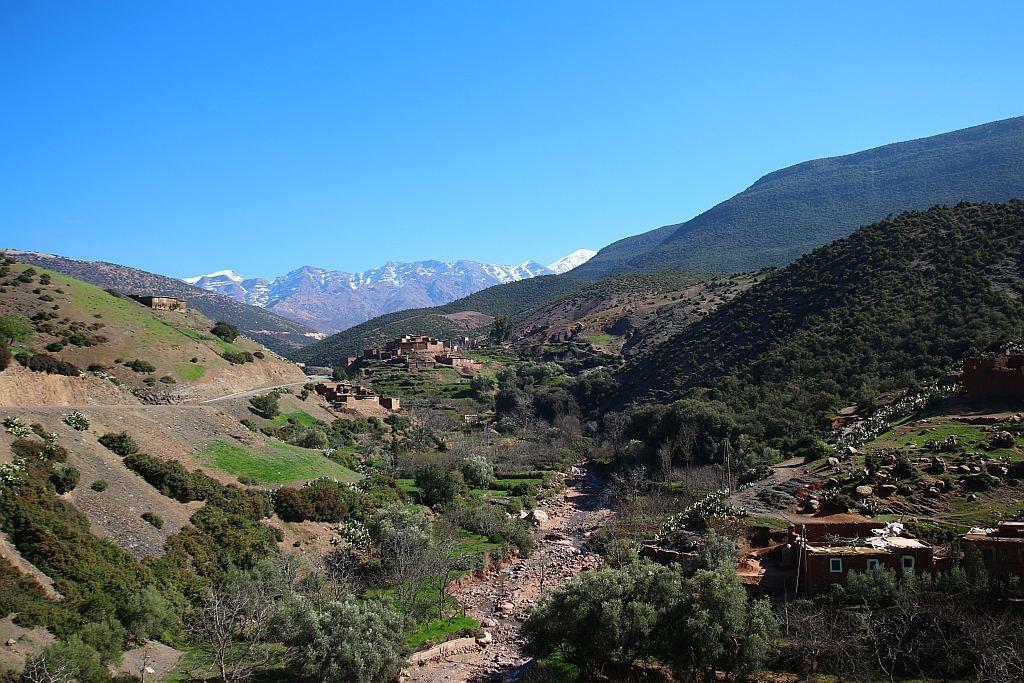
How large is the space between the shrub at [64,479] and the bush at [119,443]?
3.91 meters

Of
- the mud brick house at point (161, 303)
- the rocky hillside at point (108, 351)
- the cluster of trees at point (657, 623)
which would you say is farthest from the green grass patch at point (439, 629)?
the mud brick house at point (161, 303)

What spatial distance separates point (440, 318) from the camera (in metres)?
150

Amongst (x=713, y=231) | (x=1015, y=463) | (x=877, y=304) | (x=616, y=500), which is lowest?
(x=616, y=500)

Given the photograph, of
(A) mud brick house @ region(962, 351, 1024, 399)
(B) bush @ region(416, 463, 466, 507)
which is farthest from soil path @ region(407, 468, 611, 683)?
(A) mud brick house @ region(962, 351, 1024, 399)

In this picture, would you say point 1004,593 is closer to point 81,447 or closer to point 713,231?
point 81,447

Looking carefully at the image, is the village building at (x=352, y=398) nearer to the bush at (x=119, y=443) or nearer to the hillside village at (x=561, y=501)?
the hillside village at (x=561, y=501)

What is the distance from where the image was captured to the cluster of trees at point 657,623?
53.4ft

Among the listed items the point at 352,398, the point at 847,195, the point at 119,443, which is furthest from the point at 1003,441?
the point at 847,195

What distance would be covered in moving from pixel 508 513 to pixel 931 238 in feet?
127

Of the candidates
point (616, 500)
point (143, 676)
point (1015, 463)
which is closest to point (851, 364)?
point (616, 500)

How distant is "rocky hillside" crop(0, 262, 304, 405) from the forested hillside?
108ft

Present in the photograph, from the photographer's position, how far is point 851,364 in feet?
138

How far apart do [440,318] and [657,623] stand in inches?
5278

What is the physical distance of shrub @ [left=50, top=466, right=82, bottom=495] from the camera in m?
21.3
